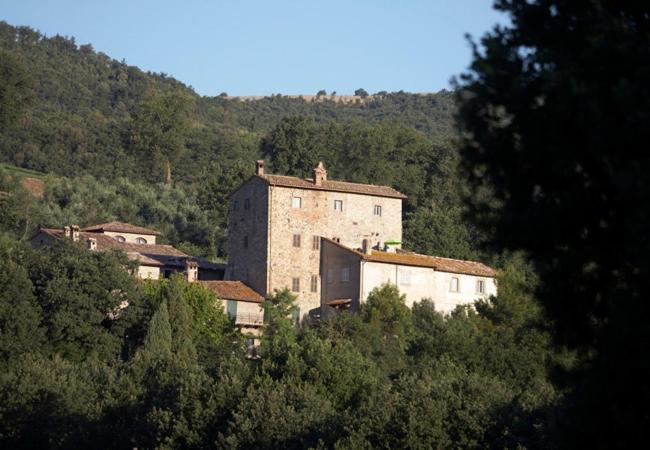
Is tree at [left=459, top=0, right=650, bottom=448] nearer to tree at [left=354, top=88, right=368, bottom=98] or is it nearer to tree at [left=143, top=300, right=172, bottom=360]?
tree at [left=143, top=300, right=172, bottom=360]

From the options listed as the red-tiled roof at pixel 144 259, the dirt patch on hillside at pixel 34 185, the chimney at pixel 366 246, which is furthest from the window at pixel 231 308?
the dirt patch on hillside at pixel 34 185

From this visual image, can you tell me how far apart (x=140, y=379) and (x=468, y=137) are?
36318 millimetres

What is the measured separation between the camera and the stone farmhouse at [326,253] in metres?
62.3

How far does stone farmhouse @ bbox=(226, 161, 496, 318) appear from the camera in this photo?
62.3 meters

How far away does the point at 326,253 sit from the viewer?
63.2m

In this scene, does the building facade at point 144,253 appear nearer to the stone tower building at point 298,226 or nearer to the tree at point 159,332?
the stone tower building at point 298,226

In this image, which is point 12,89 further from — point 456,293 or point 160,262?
point 456,293

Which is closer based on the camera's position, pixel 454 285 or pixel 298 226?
pixel 298 226

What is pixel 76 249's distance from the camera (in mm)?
61875

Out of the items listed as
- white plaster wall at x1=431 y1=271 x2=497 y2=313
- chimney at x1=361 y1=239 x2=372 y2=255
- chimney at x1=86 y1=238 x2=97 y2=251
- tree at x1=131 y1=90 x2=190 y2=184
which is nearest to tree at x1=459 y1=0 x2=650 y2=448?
chimney at x1=361 y1=239 x2=372 y2=255

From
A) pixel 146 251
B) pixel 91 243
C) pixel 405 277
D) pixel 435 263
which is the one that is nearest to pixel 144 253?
pixel 146 251

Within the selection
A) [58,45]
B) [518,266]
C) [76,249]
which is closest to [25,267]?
[76,249]

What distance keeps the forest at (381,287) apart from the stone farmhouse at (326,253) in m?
1.47

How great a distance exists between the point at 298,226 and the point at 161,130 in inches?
1674
